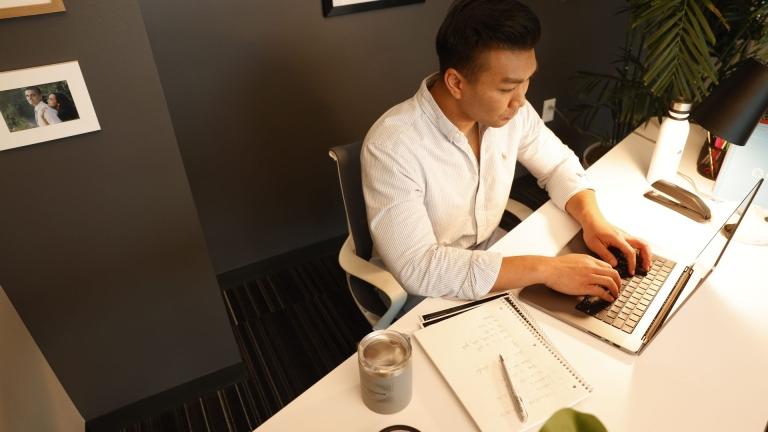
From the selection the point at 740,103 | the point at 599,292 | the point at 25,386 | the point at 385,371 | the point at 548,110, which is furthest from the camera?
the point at 548,110

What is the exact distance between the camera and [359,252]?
1.39 meters

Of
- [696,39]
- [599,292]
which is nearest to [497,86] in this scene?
[599,292]

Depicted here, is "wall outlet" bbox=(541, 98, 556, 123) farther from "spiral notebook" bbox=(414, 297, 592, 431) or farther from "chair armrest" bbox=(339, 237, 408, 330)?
"spiral notebook" bbox=(414, 297, 592, 431)

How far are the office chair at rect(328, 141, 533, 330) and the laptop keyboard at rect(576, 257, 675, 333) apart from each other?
47 centimetres

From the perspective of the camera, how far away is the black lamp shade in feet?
3.89

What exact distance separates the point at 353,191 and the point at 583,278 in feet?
2.07

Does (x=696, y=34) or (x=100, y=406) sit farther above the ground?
(x=696, y=34)

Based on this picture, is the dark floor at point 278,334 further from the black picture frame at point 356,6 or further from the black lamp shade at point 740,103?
the black lamp shade at point 740,103

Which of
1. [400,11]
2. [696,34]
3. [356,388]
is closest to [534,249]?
[356,388]

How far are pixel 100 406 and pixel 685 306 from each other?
181 cm

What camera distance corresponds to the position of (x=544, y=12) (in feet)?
8.15

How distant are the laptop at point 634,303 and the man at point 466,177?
1.1 inches

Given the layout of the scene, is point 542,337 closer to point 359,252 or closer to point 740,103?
point 359,252

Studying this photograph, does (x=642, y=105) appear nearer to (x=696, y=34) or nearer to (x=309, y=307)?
(x=696, y=34)
